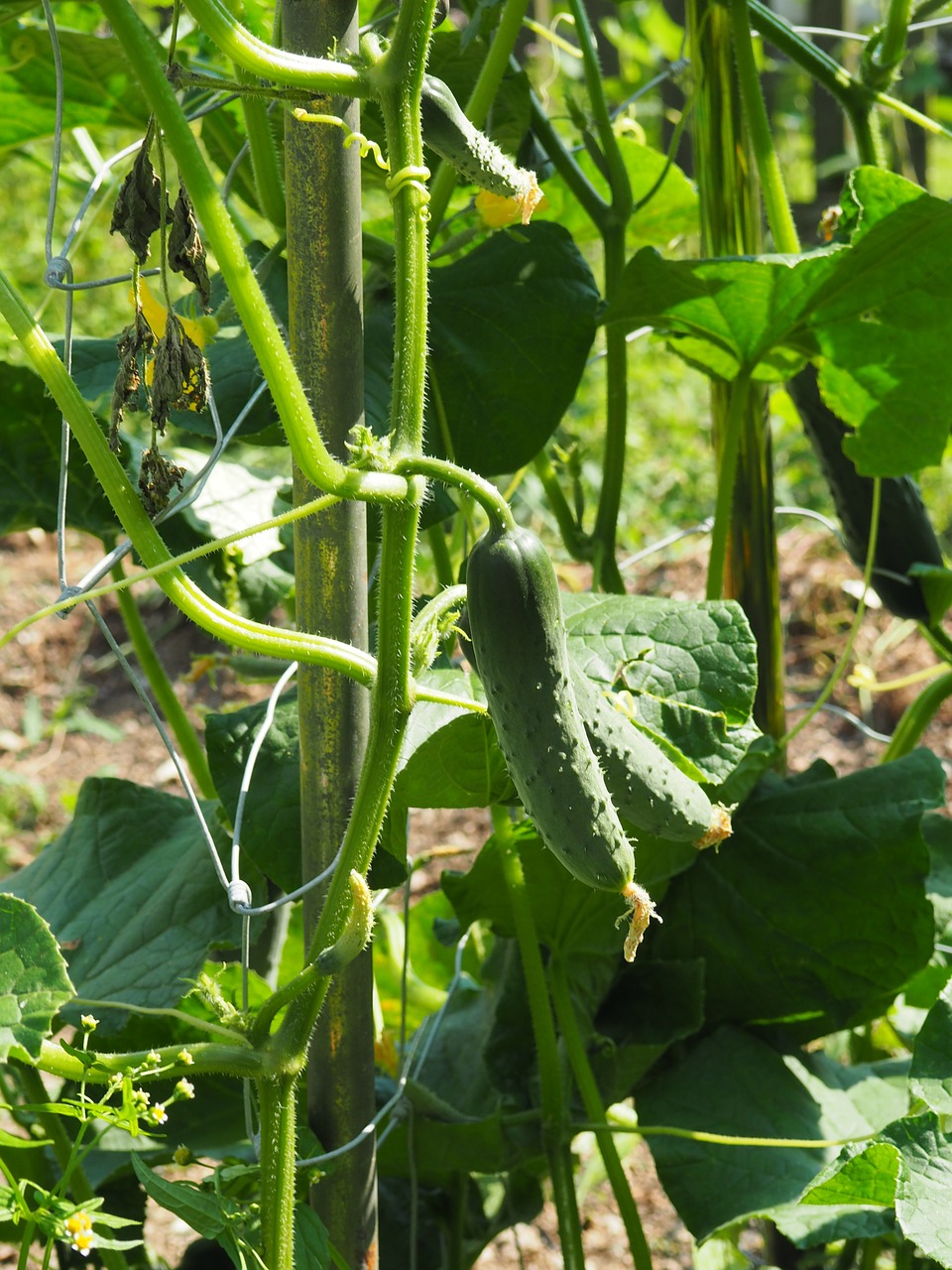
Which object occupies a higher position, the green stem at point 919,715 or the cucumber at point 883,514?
the cucumber at point 883,514

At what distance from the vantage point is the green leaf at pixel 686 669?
1.16 m

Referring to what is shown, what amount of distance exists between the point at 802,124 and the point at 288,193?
5.05 meters

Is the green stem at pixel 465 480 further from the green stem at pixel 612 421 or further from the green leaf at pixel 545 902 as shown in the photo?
the green stem at pixel 612 421

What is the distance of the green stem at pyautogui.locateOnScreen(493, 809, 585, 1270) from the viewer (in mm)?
1238

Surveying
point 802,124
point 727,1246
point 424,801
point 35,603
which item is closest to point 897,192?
point 424,801

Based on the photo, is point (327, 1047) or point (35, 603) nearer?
point (327, 1047)

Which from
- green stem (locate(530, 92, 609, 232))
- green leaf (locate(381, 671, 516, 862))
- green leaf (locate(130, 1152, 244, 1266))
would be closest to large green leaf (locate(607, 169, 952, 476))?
green stem (locate(530, 92, 609, 232))

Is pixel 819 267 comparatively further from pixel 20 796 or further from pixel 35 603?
pixel 35 603

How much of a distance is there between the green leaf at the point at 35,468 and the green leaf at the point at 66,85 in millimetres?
353

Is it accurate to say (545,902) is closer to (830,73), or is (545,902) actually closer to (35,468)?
(35,468)

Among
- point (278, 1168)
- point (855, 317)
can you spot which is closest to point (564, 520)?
point (855, 317)

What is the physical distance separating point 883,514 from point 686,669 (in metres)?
0.59

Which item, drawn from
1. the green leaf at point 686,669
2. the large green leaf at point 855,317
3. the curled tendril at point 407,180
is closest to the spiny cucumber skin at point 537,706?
the curled tendril at point 407,180

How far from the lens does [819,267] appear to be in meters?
1.31
